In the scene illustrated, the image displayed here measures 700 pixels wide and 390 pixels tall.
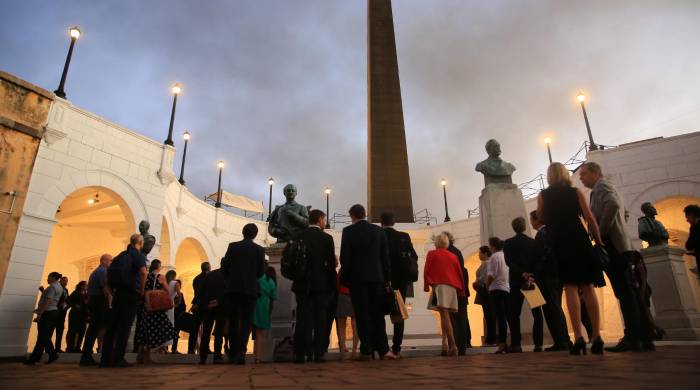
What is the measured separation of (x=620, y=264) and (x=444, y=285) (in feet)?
6.47

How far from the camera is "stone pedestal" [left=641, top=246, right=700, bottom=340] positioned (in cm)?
728

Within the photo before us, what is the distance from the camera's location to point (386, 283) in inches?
185

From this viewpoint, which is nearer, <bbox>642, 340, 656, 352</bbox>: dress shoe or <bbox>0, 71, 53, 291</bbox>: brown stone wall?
<bbox>642, 340, 656, 352</bbox>: dress shoe

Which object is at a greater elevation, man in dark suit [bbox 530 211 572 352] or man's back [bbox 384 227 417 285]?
man's back [bbox 384 227 417 285]

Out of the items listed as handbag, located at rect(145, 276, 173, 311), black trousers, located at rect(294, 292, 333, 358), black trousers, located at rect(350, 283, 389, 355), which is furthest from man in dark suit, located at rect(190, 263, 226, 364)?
black trousers, located at rect(350, 283, 389, 355)

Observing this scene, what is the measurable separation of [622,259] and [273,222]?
188 inches

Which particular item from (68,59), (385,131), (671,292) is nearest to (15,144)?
(68,59)

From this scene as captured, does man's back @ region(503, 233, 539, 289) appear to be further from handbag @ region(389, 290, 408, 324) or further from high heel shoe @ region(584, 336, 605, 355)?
high heel shoe @ region(584, 336, 605, 355)

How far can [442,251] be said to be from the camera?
5.39m

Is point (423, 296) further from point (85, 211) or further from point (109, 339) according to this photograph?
point (85, 211)

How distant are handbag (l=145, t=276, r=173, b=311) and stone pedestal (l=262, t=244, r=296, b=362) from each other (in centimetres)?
152

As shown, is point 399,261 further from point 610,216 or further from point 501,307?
point 610,216

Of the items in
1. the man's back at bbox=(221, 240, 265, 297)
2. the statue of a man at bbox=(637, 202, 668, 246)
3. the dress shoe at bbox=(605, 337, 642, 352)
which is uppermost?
the statue of a man at bbox=(637, 202, 668, 246)

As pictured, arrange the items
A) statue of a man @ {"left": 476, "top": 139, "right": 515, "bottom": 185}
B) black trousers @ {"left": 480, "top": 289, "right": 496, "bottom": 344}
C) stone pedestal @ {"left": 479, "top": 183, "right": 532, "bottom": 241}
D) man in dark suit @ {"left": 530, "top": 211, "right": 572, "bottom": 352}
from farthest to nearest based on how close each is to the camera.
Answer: statue of a man @ {"left": 476, "top": 139, "right": 515, "bottom": 185}
stone pedestal @ {"left": 479, "top": 183, "right": 532, "bottom": 241}
black trousers @ {"left": 480, "top": 289, "right": 496, "bottom": 344}
man in dark suit @ {"left": 530, "top": 211, "right": 572, "bottom": 352}
